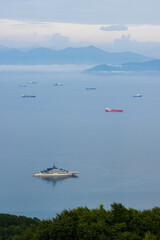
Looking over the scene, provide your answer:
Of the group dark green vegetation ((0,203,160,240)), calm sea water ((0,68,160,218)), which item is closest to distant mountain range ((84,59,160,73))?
calm sea water ((0,68,160,218))

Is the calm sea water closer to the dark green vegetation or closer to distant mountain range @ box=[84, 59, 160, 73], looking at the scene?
the dark green vegetation

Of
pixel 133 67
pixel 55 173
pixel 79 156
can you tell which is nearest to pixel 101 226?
pixel 55 173

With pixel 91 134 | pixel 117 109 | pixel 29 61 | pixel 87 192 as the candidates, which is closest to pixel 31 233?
pixel 87 192

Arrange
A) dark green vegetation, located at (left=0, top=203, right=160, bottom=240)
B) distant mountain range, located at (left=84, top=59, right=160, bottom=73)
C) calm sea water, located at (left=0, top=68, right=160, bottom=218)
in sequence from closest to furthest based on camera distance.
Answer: dark green vegetation, located at (left=0, top=203, right=160, bottom=240), calm sea water, located at (left=0, top=68, right=160, bottom=218), distant mountain range, located at (left=84, top=59, right=160, bottom=73)

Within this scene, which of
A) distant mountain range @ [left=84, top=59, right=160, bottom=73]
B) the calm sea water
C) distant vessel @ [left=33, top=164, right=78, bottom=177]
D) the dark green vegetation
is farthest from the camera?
distant mountain range @ [left=84, top=59, right=160, bottom=73]

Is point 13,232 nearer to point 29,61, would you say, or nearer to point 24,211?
point 24,211

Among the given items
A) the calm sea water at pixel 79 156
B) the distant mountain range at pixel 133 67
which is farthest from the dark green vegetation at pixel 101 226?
the distant mountain range at pixel 133 67
